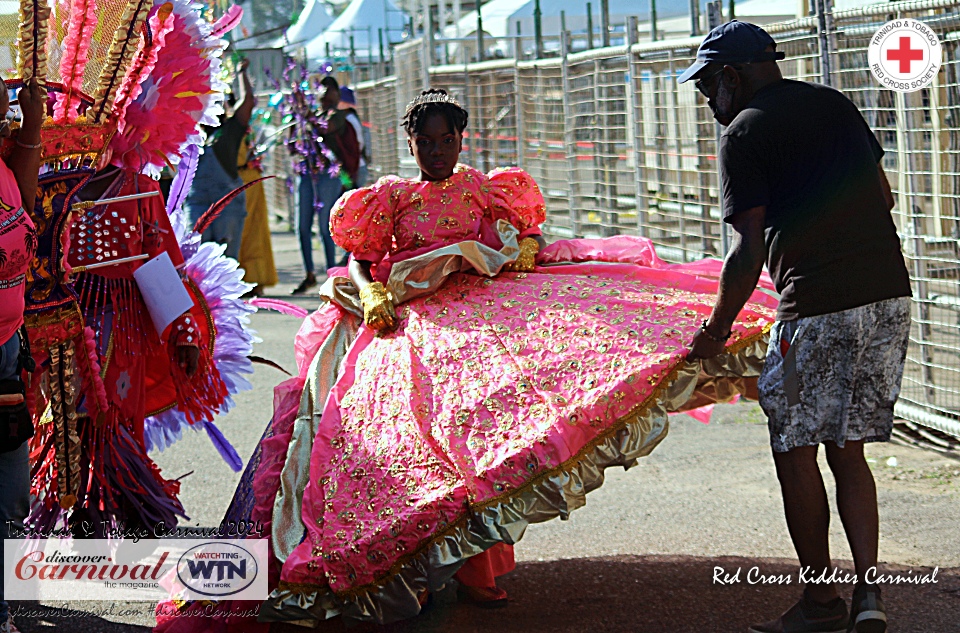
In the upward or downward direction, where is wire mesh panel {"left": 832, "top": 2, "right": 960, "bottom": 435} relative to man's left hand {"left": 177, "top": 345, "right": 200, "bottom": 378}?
upward

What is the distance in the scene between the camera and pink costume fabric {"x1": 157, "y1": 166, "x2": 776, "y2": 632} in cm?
371

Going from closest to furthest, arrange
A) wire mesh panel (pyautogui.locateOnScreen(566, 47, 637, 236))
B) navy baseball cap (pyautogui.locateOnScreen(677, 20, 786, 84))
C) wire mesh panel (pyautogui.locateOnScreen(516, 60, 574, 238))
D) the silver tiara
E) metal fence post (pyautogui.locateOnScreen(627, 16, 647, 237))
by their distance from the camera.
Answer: navy baseball cap (pyautogui.locateOnScreen(677, 20, 786, 84))
the silver tiara
metal fence post (pyautogui.locateOnScreen(627, 16, 647, 237))
wire mesh panel (pyautogui.locateOnScreen(566, 47, 637, 236))
wire mesh panel (pyautogui.locateOnScreen(516, 60, 574, 238))

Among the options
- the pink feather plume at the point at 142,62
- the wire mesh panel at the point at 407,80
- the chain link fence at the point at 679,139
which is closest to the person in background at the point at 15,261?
the pink feather plume at the point at 142,62

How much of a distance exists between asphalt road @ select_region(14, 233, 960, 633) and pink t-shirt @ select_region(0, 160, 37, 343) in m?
1.29

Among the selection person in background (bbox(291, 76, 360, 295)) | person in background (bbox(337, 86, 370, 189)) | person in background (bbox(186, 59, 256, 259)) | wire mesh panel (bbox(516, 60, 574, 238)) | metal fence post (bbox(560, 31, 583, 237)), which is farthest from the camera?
person in background (bbox(337, 86, 370, 189))

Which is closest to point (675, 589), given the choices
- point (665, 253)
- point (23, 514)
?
point (23, 514)

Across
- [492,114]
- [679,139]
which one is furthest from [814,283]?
[492,114]

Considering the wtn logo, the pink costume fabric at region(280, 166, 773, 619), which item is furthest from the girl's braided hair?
the wtn logo

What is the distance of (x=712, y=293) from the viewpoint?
4.29 m

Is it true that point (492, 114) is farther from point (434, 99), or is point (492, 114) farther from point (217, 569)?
point (217, 569)

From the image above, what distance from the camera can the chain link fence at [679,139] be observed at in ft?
20.5

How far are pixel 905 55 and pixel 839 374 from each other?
3066 millimetres

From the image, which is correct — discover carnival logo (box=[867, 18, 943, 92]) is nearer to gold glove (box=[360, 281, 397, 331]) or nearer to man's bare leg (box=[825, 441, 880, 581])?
man's bare leg (box=[825, 441, 880, 581])

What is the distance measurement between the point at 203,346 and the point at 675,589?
82.6 inches
